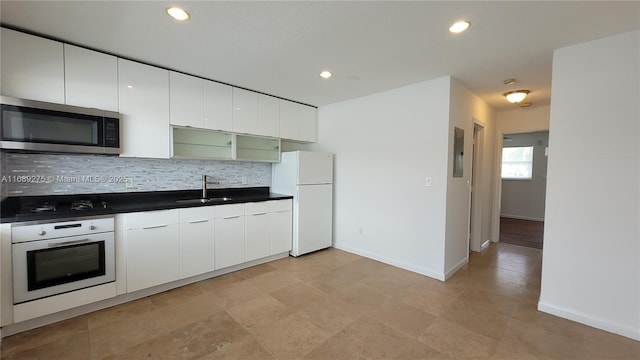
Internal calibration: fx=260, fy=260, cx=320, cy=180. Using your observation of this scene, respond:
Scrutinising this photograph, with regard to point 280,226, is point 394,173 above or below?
above

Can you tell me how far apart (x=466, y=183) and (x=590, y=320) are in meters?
1.84

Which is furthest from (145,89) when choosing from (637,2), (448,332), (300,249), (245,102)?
(637,2)

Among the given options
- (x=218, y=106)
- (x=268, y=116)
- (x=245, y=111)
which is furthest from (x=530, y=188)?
(x=218, y=106)

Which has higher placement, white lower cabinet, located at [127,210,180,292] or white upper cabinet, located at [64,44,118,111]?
white upper cabinet, located at [64,44,118,111]

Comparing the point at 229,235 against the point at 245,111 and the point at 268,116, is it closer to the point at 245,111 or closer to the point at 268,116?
the point at 245,111

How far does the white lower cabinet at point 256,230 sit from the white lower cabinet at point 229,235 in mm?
69

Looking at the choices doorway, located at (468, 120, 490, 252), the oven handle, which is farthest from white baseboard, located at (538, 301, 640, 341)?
the oven handle

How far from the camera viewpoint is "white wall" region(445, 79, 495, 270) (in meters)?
3.14

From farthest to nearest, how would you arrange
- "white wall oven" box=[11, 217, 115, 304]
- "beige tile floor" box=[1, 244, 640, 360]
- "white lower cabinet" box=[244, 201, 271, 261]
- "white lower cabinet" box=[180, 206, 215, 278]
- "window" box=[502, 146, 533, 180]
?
"window" box=[502, 146, 533, 180], "white lower cabinet" box=[244, 201, 271, 261], "white lower cabinet" box=[180, 206, 215, 278], "white wall oven" box=[11, 217, 115, 304], "beige tile floor" box=[1, 244, 640, 360]

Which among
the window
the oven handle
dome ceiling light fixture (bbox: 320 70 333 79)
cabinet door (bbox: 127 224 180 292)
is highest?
dome ceiling light fixture (bbox: 320 70 333 79)

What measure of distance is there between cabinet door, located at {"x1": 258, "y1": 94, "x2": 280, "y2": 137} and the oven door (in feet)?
7.10

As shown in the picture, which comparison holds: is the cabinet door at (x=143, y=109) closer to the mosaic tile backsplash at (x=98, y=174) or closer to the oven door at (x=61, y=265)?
→ the mosaic tile backsplash at (x=98, y=174)

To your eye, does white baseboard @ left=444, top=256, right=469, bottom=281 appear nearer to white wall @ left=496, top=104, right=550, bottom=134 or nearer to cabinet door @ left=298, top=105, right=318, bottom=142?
white wall @ left=496, top=104, right=550, bottom=134

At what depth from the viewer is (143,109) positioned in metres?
2.70
